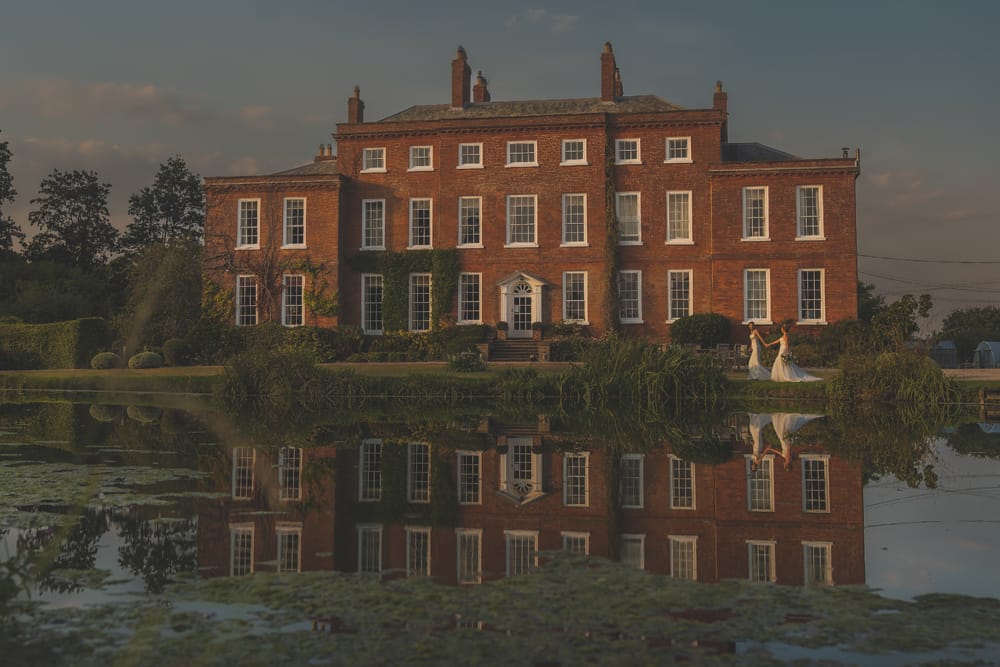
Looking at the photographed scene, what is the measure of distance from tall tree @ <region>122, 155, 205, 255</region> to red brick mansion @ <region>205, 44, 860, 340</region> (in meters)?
20.3

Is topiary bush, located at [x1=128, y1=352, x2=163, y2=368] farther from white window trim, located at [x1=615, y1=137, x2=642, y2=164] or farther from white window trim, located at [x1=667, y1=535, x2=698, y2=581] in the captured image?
white window trim, located at [x1=667, y1=535, x2=698, y2=581]

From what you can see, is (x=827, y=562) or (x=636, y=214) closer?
(x=827, y=562)

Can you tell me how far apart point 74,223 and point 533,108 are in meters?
29.6

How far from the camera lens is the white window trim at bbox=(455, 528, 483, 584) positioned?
5.20m

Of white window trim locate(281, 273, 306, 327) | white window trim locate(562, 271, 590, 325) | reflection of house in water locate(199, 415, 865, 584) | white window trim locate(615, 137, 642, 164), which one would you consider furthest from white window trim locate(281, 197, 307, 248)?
reflection of house in water locate(199, 415, 865, 584)

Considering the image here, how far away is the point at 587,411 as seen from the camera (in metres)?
17.4

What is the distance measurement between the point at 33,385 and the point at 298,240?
1083 cm

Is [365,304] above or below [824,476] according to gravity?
above

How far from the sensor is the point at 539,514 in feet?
24.6

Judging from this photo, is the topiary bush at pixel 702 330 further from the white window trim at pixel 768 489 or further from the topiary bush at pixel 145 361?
the white window trim at pixel 768 489

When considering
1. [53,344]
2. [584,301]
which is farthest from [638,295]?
[53,344]

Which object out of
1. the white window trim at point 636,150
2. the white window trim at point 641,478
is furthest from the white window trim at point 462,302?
the white window trim at point 641,478

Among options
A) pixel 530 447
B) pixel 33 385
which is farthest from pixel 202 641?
pixel 33 385

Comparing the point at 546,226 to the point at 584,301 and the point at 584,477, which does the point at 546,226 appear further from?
the point at 584,477
